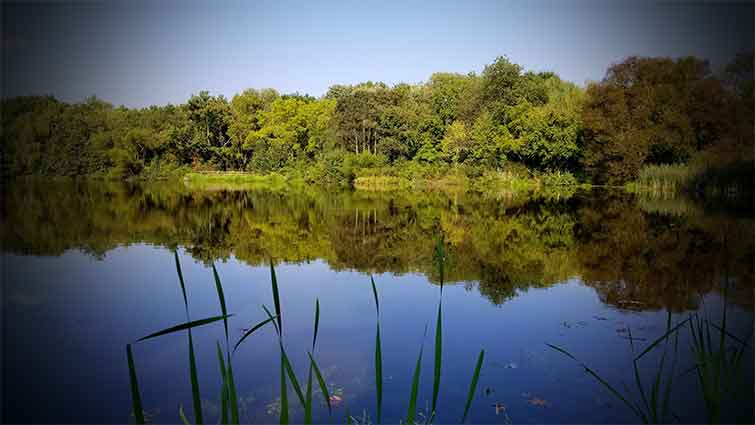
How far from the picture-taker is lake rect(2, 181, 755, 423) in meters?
4.69

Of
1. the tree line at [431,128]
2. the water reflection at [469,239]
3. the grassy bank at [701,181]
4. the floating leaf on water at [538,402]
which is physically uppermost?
the tree line at [431,128]

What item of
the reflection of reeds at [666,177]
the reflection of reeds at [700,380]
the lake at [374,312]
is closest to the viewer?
the reflection of reeds at [700,380]

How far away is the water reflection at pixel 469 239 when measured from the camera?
9547 mm

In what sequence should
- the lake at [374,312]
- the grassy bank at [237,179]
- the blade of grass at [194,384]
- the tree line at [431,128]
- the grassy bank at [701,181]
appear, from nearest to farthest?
1. the blade of grass at [194,384]
2. the lake at [374,312]
3. the grassy bank at [701,181]
4. the tree line at [431,128]
5. the grassy bank at [237,179]

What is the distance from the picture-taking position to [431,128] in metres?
45.6

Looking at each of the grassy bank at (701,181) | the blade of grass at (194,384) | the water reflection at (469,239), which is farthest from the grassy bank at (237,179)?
the blade of grass at (194,384)

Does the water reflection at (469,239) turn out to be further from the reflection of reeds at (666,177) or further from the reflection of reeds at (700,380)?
the reflection of reeds at (666,177)

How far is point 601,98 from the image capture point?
36.8m

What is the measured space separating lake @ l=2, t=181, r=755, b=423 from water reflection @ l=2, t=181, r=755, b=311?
0.27 feet

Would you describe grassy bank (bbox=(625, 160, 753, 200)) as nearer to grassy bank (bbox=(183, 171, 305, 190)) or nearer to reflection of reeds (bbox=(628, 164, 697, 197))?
reflection of reeds (bbox=(628, 164, 697, 197))

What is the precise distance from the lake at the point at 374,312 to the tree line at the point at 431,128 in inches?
807

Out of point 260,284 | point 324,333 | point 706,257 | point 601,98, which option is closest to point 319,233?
point 260,284

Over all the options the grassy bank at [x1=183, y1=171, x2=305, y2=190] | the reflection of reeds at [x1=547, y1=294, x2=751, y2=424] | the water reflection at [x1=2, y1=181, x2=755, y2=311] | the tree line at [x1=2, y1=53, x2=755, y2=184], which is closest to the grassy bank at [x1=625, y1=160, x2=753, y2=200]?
the tree line at [x1=2, y1=53, x2=755, y2=184]

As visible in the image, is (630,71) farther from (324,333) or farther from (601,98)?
(324,333)
